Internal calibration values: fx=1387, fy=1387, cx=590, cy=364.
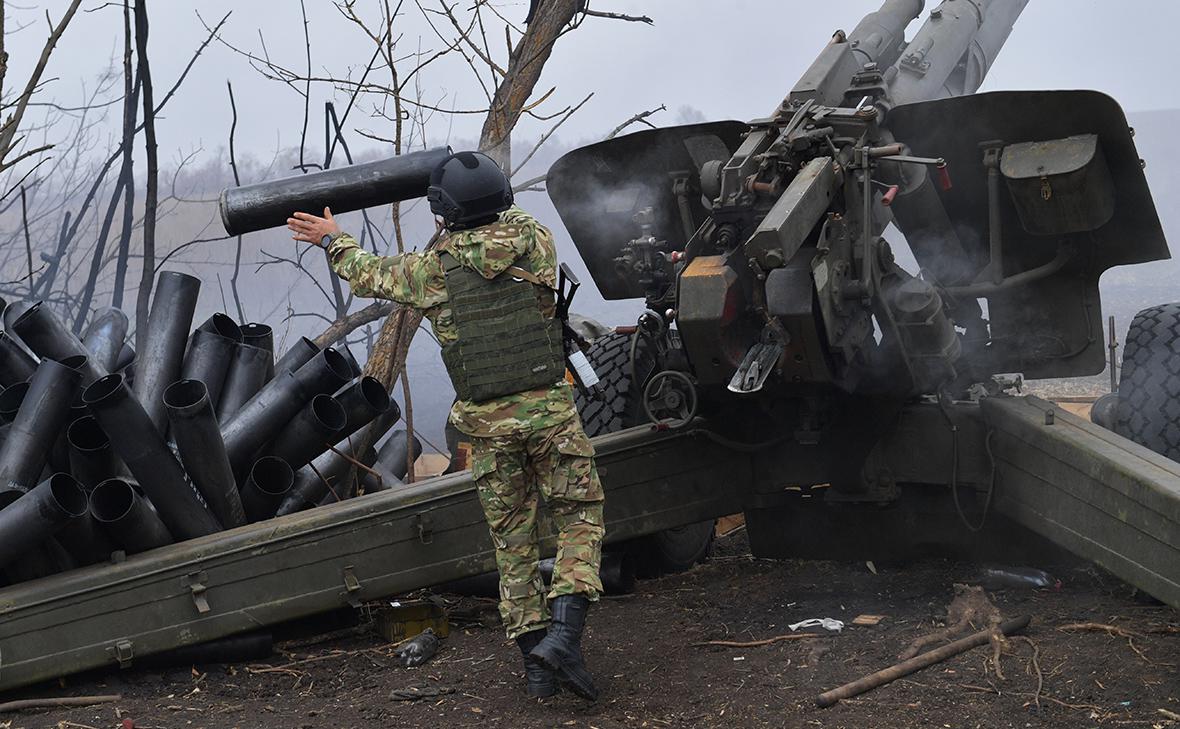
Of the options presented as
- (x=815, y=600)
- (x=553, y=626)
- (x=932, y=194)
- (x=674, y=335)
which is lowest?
(x=815, y=600)

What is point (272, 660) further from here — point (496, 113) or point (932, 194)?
point (496, 113)

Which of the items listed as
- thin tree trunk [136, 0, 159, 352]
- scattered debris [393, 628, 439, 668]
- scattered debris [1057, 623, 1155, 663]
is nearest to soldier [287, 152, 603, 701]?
scattered debris [393, 628, 439, 668]

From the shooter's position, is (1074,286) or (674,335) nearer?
(1074,286)

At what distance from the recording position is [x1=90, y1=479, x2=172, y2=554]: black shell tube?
15.4 ft

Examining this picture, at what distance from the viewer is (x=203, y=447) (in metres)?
4.89

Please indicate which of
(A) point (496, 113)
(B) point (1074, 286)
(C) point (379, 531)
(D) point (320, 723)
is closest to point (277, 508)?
(C) point (379, 531)

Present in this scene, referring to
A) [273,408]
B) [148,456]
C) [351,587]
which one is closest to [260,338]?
[273,408]

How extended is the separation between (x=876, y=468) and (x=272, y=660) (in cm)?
231

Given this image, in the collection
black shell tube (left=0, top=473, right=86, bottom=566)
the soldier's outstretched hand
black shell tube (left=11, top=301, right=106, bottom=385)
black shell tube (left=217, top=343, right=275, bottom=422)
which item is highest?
the soldier's outstretched hand

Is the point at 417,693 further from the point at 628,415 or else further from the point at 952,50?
the point at 952,50

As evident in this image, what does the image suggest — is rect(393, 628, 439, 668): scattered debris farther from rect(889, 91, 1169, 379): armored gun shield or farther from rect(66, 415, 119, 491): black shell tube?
rect(889, 91, 1169, 379): armored gun shield

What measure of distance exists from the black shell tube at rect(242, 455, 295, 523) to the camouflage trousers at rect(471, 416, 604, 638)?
1248 mm

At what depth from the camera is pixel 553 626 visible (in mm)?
4141

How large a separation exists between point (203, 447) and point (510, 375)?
52.5 inches
